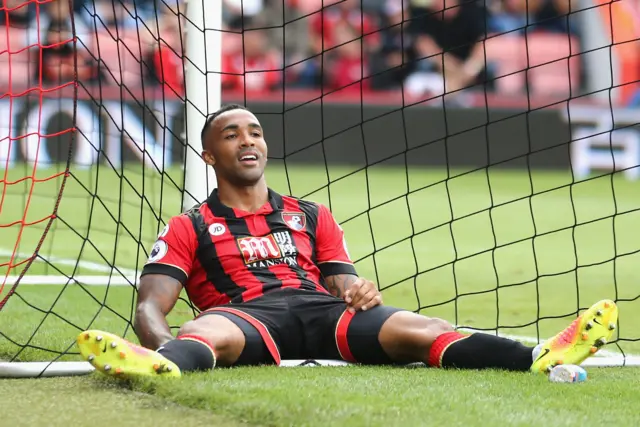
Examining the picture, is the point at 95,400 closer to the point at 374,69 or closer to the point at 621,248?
the point at 621,248

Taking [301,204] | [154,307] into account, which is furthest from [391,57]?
[154,307]

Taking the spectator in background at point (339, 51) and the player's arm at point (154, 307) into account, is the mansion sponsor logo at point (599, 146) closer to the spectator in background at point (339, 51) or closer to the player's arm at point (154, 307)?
the spectator in background at point (339, 51)

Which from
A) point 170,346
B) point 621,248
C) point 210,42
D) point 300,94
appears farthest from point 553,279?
point 300,94

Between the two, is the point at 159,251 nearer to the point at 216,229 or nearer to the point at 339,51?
the point at 216,229

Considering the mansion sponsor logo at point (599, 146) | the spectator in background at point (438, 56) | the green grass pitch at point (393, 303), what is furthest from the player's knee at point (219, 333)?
the spectator in background at point (438, 56)

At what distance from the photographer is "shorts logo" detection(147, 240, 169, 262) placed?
13.8 feet

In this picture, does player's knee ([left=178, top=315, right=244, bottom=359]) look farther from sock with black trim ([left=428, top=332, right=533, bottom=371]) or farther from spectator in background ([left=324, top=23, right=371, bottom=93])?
spectator in background ([left=324, top=23, right=371, bottom=93])

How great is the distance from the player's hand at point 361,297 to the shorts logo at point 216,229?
1.77 ft

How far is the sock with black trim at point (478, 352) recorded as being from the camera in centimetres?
402

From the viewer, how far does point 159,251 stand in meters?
4.22

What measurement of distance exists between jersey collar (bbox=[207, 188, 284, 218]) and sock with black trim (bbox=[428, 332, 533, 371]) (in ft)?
2.82

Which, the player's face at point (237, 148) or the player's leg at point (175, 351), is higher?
the player's face at point (237, 148)

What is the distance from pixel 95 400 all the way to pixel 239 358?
0.65 meters

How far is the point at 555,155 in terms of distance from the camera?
15461mm
